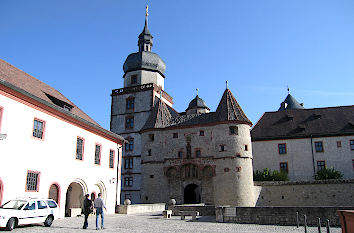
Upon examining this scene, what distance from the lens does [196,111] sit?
52.8 m

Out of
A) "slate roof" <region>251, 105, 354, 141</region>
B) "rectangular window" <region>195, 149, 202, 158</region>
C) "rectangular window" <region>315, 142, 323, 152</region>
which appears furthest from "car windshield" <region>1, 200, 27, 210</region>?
"rectangular window" <region>315, 142, 323, 152</region>

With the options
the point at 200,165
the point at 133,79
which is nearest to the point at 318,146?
the point at 200,165

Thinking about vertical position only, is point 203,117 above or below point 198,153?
above

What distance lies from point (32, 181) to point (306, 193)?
30141mm

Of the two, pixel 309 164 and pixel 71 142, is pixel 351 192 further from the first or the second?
pixel 71 142

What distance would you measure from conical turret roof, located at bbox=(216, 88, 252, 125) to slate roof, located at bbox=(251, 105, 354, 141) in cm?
660

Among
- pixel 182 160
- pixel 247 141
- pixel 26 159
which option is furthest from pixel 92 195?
pixel 247 141

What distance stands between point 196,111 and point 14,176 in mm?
38089

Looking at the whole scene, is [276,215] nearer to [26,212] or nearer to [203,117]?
[26,212]

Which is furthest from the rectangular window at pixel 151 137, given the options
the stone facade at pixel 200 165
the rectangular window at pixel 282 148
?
the rectangular window at pixel 282 148

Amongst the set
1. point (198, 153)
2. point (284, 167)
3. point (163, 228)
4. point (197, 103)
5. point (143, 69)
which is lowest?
point (163, 228)

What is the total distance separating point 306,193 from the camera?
120ft

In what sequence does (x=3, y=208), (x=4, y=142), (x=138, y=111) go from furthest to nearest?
(x=138, y=111) → (x=4, y=142) → (x=3, y=208)

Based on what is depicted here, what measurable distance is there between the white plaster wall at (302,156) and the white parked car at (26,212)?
1253 inches
